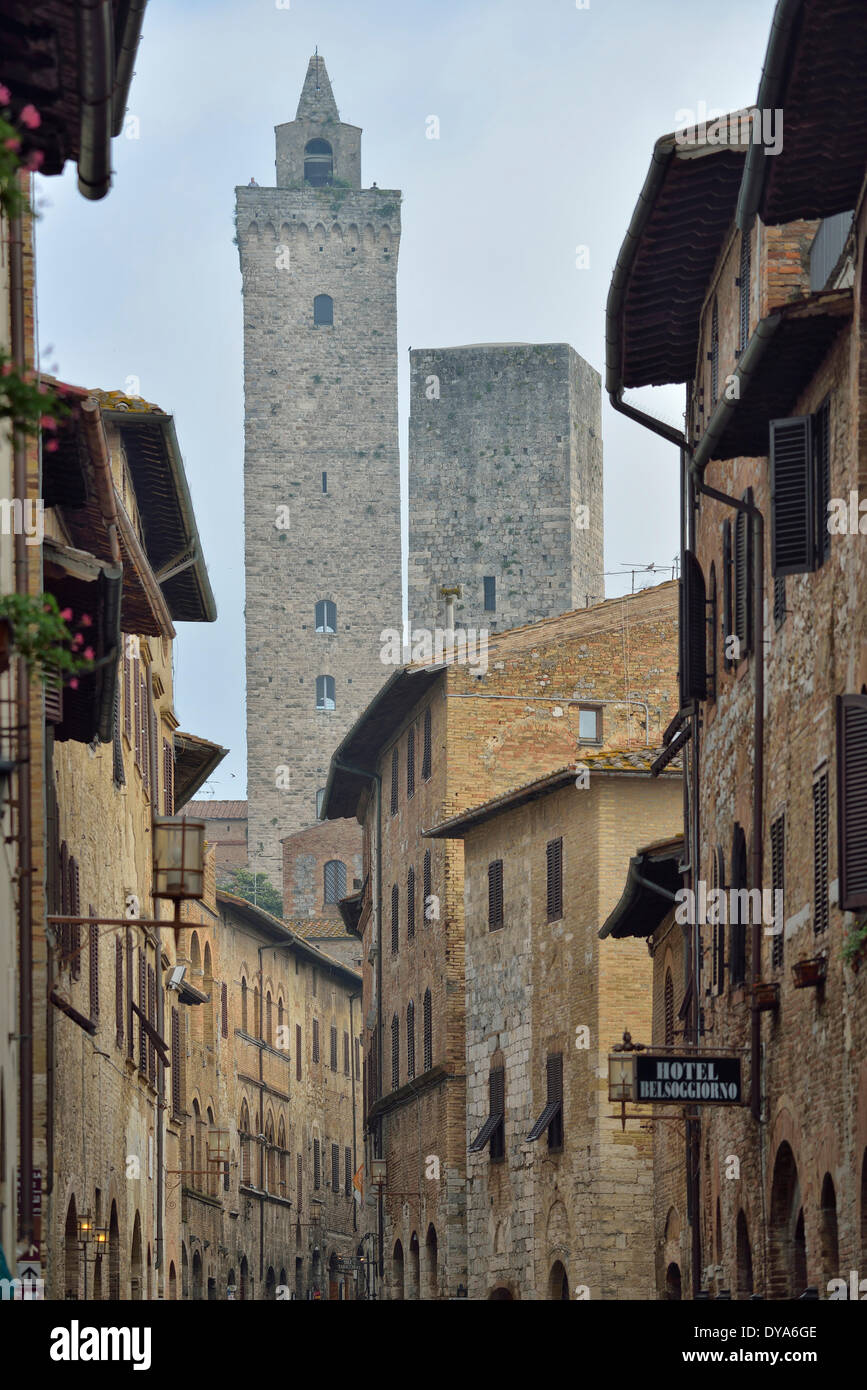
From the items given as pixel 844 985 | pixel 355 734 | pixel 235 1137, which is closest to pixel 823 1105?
pixel 844 985

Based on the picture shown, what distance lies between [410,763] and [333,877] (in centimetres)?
3777

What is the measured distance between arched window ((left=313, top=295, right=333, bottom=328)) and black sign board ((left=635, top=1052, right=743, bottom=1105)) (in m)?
71.7

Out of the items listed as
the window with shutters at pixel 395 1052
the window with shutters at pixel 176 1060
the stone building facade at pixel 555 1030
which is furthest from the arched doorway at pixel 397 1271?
the stone building facade at pixel 555 1030

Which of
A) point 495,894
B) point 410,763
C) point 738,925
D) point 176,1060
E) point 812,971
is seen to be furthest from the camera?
point 410,763

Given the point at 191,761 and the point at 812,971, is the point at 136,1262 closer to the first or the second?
the point at 191,761

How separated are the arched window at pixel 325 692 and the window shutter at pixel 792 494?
232 feet

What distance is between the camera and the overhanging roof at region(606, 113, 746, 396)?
A: 67.2 ft

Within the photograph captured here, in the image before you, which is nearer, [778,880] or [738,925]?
[778,880]

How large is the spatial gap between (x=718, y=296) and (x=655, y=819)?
45.6 feet

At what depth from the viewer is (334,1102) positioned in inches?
2712

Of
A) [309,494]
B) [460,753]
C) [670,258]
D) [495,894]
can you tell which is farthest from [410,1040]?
[309,494]

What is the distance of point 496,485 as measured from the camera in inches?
3071

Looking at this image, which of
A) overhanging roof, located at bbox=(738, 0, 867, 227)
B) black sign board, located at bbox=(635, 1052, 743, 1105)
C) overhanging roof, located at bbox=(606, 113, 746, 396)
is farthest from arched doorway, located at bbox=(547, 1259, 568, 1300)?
overhanging roof, located at bbox=(738, 0, 867, 227)
